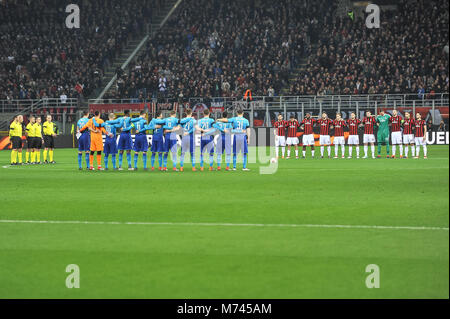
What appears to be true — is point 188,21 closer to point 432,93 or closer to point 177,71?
point 177,71

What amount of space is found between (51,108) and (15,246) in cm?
3546

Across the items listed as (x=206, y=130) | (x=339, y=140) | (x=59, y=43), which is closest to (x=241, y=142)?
(x=206, y=130)

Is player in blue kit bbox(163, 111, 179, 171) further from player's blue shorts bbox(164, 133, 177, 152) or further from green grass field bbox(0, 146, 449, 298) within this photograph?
green grass field bbox(0, 146, 449, 298)

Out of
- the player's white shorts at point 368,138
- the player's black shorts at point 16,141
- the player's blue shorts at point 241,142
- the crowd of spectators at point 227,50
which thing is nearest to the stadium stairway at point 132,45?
the crowd of spectators at point 227,50

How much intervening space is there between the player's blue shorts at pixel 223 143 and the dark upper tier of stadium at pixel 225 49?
59.5 feet

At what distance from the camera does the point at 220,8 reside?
1973 inches

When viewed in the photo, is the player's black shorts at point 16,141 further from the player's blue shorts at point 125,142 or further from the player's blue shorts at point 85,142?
the player's blue shorts at point 125,142

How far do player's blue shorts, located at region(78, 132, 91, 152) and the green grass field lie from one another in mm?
Answer: 5414

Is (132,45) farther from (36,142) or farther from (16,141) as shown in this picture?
(16,141)

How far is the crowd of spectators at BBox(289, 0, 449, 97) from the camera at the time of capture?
39875 millimetres

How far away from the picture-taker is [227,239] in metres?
9.41

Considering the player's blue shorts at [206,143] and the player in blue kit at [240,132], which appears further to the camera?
the player's blue shorts at [206,143]

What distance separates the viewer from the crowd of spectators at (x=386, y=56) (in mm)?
39875

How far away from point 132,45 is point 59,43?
5559 mm
